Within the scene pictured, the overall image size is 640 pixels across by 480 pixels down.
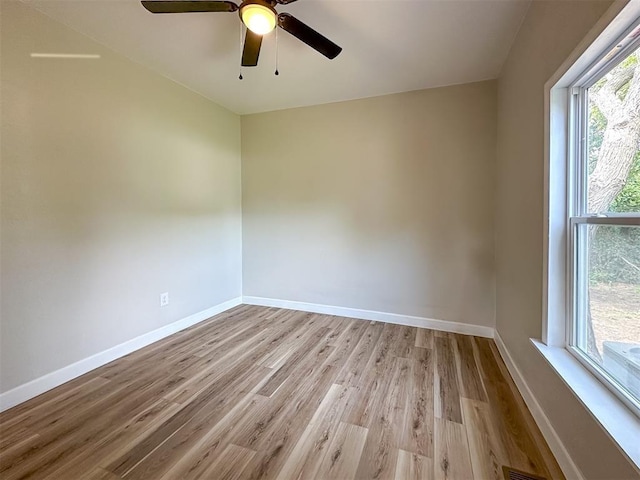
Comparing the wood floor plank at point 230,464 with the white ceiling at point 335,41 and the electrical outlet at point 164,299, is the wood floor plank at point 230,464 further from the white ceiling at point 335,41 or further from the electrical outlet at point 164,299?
the white ceiling at point 335,41

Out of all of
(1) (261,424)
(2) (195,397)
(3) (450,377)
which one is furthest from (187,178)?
(3) (450,377)

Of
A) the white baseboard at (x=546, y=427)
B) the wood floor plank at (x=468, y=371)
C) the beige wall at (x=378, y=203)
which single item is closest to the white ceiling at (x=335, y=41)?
the beige wall at (x=378, y=203)

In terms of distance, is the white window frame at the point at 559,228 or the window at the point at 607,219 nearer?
the window at the point at 607,219

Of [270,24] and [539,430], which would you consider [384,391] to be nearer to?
[539,430]

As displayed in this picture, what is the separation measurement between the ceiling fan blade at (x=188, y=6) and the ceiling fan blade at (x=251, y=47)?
168 mm

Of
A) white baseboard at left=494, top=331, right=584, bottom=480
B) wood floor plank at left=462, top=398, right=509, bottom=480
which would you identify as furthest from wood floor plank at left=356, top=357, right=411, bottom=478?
white baseboard at left=494, top=331, right=584, bottom=480

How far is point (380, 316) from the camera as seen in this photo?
3182 mm

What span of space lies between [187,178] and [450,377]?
119 inches

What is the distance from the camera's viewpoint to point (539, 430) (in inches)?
59.3

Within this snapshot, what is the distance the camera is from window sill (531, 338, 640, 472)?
92 centimetres

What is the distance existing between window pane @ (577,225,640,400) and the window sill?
0.07 m

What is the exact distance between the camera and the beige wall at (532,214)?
3.64ft

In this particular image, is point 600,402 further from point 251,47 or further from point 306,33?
point 251,47

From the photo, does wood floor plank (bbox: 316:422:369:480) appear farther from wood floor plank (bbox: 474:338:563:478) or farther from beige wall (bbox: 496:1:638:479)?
beige wall (bbox: 496:1:638:479)
